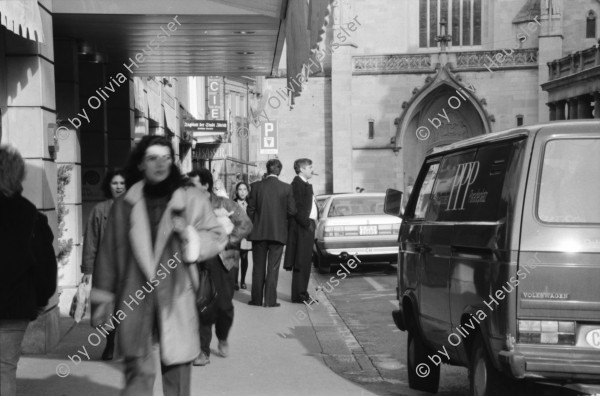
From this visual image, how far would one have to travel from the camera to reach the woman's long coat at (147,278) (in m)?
5.25

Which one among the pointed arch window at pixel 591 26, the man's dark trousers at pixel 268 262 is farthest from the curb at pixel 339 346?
the pointed arch window at pixel 591 26

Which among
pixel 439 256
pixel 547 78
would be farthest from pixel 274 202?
pixel 547 78

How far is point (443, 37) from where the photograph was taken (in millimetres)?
50781

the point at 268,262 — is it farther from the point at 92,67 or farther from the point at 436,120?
the point at 436,120

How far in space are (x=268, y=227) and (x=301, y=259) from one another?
814 mm

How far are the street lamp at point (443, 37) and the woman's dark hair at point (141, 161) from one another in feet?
153

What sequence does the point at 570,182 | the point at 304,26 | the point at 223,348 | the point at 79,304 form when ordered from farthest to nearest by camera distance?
the point at 304,26, the point at 223,348, the point at 79,304, the point at 570,182

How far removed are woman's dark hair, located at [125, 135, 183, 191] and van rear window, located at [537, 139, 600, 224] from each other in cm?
211

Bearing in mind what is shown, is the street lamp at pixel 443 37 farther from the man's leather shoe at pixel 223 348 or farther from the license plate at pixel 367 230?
the man's leather shoe at pixel 223 348

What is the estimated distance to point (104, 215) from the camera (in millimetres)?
8766

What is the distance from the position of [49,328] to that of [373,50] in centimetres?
4574

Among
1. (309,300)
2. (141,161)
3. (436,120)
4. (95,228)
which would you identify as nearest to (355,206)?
(309,300)

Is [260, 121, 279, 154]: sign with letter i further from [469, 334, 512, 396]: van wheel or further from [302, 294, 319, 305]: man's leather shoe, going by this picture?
[469, 334, 512, 396]: van wheel

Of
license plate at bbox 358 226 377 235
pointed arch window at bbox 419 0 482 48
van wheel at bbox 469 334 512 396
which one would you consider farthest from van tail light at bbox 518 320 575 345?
pointed arch window at bbox 419 0 482 48
